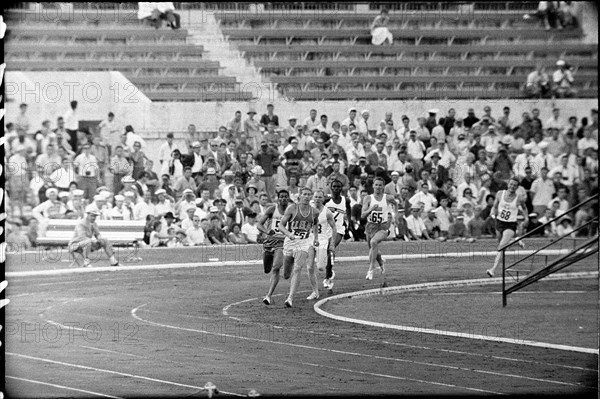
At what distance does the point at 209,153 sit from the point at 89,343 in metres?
7.41

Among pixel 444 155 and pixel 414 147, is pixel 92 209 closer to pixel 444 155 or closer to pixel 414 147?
pixel 414 147

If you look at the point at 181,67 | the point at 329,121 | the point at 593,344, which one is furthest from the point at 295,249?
the point at 181,67

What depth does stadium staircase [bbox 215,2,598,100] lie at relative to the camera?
70.1ft

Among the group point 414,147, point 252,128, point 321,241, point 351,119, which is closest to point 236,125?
point 252,128

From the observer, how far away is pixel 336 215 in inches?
642

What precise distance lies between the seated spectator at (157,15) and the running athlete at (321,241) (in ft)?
25.4

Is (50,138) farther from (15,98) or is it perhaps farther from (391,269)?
(391,269)

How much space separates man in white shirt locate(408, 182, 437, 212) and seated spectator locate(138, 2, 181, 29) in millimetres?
6458

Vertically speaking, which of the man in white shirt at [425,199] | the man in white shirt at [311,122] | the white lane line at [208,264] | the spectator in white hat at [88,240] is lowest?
the white lane line at [208,264]

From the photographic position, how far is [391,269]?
1795 centimetres

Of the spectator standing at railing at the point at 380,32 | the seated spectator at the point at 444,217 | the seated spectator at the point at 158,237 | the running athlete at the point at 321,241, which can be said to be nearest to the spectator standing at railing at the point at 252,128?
the seated spectator at the point at 158,237

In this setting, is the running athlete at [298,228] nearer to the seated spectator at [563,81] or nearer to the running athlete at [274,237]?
the running athlete at [274,237]

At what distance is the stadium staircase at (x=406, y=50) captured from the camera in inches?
842

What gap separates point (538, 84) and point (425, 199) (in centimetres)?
423
